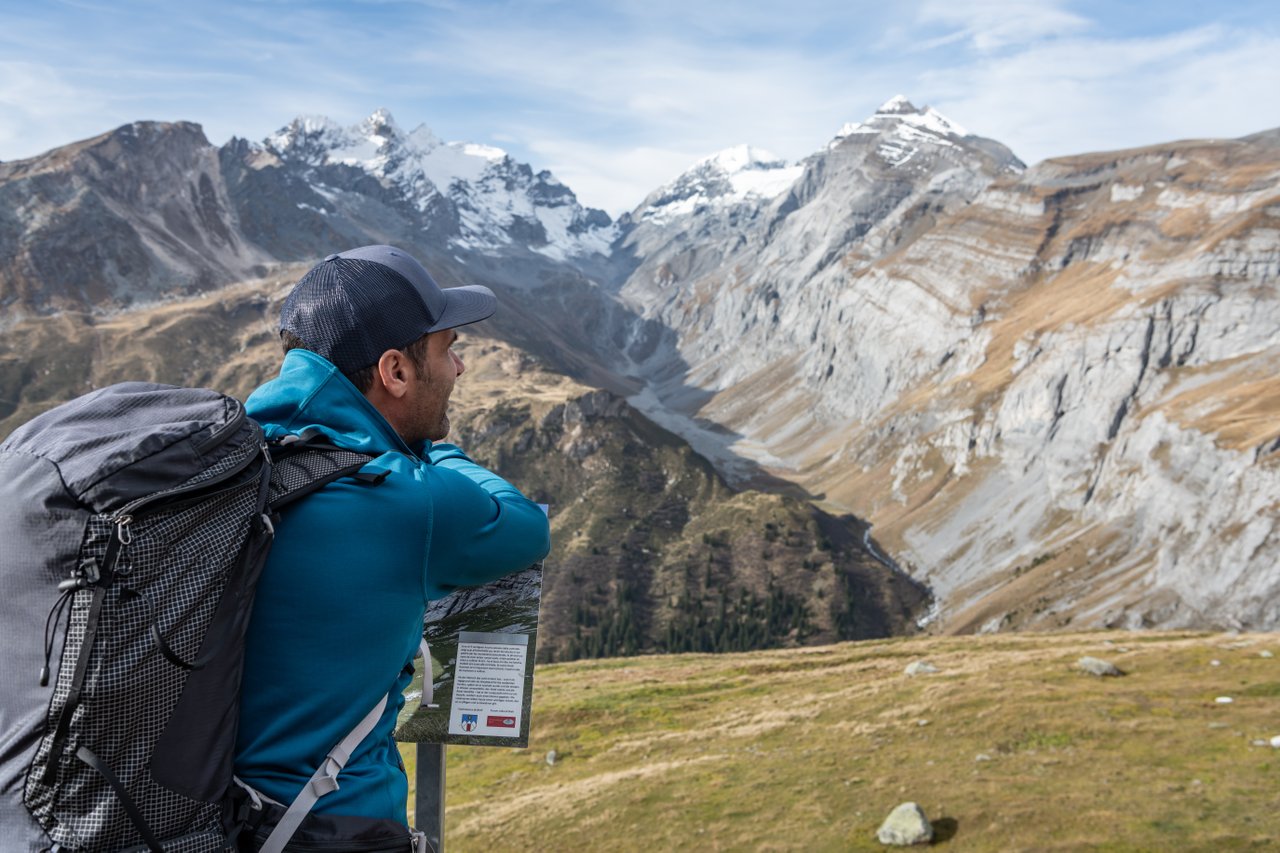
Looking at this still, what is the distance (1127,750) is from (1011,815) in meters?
8.06

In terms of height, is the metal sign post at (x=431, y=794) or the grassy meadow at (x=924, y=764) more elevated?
the metal sign post at (x=431, y=794)

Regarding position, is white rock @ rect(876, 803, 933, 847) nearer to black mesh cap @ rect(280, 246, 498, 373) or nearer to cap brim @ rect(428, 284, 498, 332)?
cap brim @ rect(428, 284, 498, 332)

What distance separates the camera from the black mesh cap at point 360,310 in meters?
5.05

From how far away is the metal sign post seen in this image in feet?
19.7

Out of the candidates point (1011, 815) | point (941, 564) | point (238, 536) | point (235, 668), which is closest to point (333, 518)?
point (238, 536)

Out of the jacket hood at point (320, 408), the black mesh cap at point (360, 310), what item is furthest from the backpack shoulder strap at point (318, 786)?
the black mesh cap at point (360, 310)

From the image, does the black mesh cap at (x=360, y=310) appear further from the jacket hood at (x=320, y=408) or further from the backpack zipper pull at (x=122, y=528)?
the backpack zipper pull at (x=122, y=528)

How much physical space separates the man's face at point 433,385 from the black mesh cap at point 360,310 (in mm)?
148

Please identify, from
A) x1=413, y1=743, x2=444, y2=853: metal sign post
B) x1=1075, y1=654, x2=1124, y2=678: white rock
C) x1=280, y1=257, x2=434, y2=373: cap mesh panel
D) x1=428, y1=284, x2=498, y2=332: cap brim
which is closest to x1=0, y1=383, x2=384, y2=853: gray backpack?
x1=280, y1=257, x2=434, y2=373: cap mesh panel

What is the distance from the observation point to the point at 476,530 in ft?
15.7

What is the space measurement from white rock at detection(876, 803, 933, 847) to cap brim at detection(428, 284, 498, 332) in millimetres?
20397

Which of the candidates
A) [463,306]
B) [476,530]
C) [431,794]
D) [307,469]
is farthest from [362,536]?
[431,794]

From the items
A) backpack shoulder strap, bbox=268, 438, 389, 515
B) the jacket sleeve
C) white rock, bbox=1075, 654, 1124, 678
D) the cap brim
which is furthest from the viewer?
white rock, bbox=1075, 654, 1124, 678

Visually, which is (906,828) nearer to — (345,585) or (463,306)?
(463,306)
